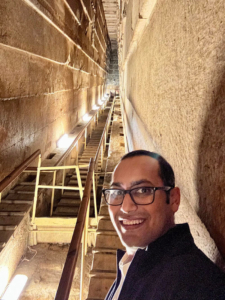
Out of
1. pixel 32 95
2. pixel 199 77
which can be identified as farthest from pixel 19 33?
pixel 199 77

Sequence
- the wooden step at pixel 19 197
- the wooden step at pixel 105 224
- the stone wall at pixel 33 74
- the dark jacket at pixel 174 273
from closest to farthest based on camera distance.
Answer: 1. the dark jacket at pixel 174 273
2. the wooden step at pixel 105 224
3. the stone wall at pixel 33 74
4. the wooden step at pixel 19 197

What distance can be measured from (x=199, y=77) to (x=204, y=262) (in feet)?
2.28

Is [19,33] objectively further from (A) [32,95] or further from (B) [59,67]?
(B) [59,67]

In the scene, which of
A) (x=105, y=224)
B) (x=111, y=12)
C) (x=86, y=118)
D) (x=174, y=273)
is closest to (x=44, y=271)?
(x=105, y=224)

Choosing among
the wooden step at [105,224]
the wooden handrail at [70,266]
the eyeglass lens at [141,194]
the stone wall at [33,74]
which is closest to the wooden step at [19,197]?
the stone wall at [33,74]

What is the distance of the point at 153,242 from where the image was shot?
3.15 feet

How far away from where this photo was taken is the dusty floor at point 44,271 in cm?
327

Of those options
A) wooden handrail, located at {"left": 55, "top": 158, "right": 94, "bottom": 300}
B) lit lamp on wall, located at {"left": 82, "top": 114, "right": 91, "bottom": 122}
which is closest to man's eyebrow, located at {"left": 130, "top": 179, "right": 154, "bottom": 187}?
wooden handrail, located at {"left": 55, "top": 158, "right": 94, "bottom": 300}

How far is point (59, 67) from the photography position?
7.31 meters

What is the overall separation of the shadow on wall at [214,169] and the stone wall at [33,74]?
3.65m

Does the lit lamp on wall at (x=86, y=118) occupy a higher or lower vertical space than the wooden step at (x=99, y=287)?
higher

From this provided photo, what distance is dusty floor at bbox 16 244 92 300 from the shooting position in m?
3.27

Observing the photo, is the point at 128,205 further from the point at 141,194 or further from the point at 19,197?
the point at 19,197

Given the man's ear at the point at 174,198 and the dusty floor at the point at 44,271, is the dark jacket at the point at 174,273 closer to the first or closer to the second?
the man's ear at the point at 174,198
